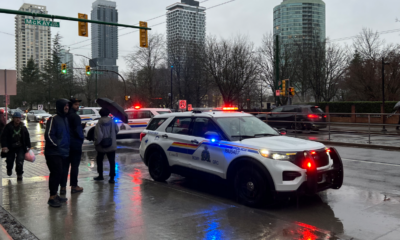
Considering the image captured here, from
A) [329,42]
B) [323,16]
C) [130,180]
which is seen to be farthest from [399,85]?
[323,16]

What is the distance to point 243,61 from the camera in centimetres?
4234

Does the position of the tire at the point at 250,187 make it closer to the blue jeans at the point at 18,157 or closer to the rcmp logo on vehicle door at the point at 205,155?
the rcmp logo on vehicle door at the point at 205,155

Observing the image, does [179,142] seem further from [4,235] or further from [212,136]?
[4,235]

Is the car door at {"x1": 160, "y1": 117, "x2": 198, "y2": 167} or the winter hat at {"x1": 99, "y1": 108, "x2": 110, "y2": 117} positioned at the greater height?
the winter hat at {"x1": 99, "y1": 108, "x2": 110, "y2": 117}

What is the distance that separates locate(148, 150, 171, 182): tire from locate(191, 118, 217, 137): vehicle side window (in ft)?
3.74

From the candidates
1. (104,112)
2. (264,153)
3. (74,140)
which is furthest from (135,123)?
(264,153)

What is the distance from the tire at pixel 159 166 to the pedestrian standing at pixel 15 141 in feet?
9.85

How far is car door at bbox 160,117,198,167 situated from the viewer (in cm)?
743

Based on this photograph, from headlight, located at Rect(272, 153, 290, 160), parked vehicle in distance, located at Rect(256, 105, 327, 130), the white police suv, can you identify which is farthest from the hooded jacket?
parked vehicle in distance, located at Rect(256, 105, 327, 130)

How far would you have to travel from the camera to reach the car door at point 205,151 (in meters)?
6.70

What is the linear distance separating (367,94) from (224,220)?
37222 millimetres

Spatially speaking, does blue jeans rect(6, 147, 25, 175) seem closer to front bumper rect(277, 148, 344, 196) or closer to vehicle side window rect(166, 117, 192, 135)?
vehicle side window rect(166, 117, 192, 135)

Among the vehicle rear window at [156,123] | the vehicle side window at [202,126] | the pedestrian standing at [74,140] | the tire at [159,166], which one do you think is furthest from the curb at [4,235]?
the vehicle rear window at [156,123]

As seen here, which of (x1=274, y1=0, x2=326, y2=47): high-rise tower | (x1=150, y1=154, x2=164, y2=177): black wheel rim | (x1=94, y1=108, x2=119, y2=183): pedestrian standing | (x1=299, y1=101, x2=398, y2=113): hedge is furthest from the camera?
(x1=274, y1=0, x2=326, y2=47): high-rise tower
